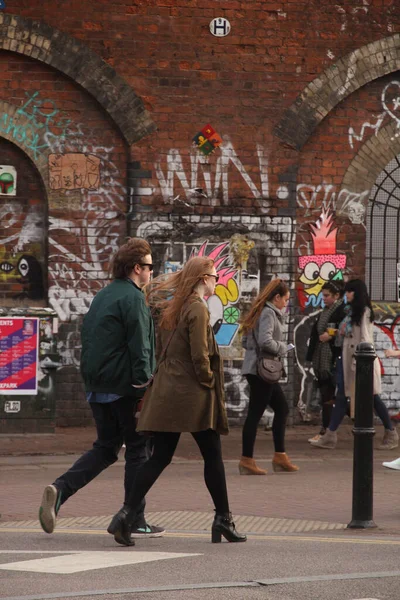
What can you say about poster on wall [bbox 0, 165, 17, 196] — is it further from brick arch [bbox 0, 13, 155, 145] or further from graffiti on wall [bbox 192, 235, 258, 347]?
graffiti on wall [bbox 192, 235, 258, 347]

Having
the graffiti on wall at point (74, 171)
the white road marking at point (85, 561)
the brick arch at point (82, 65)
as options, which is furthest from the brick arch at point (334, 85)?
the white road marking at point (85, 561)

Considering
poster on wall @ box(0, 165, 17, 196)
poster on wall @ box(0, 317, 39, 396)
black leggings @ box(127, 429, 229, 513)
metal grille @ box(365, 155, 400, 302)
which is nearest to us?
black leggings @ box(127, 429, 229, 513)

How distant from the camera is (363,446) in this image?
848cm

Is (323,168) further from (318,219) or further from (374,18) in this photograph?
(374,18)

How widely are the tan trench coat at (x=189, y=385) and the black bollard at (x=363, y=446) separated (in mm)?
1138

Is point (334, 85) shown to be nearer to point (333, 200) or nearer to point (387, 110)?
point (387, 110)

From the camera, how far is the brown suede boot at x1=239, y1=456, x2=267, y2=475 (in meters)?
11.3

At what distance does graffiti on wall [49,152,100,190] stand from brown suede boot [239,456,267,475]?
489 cm

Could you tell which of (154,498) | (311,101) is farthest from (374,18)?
(154,498)

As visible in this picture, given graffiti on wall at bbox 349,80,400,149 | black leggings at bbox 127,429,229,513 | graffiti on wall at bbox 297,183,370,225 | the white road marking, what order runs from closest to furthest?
1. the white road marking
2. black leggings at bbox 127,429,229,513
3. graffiti on wall at bbox 297,183,370,225
4. graffiti on wall at bbox 349,80,400,149

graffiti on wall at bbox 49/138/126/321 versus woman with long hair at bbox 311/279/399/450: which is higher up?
graffiti on wall at bbox 49/138/126/321

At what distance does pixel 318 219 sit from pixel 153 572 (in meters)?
9.52

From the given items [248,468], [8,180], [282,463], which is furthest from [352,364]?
[8,180]

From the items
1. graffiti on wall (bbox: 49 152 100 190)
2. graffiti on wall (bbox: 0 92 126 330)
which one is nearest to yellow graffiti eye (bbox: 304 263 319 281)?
graffiti on wall (bbox: 0 92 126 330)
